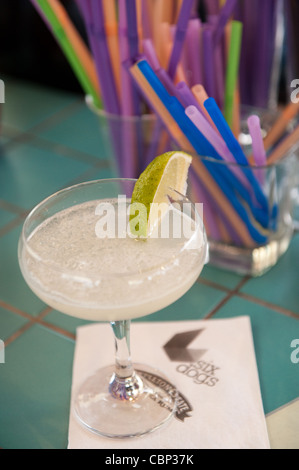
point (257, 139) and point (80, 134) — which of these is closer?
point (257, 139)

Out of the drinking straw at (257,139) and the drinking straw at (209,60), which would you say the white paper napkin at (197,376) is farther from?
the drinking straw at (209,60)

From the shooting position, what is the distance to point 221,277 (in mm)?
923

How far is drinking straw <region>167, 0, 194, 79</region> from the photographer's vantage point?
0.80 metres

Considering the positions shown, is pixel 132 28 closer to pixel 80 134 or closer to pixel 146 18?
pixel 146 18

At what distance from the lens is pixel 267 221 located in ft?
2.91

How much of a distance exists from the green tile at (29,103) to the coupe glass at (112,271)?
0.76m

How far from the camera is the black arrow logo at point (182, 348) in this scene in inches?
30.5

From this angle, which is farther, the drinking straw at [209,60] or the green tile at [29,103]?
the green tile at [29,103]

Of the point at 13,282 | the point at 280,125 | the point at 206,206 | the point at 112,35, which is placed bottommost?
the point at 13,282

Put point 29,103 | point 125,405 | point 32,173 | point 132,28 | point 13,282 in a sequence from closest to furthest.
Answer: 1. point 125,405
2. point 132,28
3. point 13,282
4. point 32,173
5. point 29,103

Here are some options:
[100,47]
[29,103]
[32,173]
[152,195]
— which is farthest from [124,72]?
[29,103]

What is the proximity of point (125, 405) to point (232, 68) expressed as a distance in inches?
18.0

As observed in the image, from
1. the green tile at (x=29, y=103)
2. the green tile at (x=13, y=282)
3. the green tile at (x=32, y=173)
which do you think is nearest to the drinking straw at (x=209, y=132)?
the green tile at (x=13, y=282)

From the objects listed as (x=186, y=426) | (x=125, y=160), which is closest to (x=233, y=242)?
(x=125, y=160)
